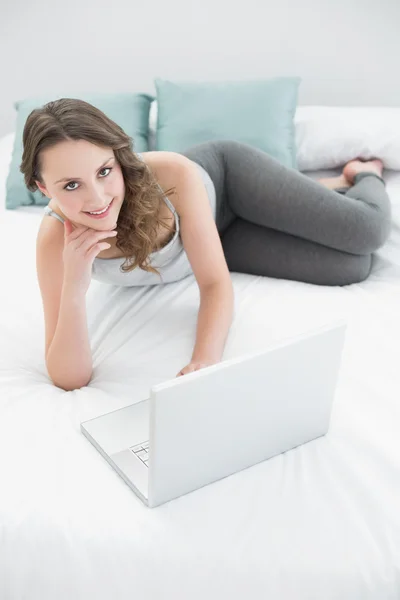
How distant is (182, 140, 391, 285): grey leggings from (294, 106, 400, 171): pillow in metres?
0.44

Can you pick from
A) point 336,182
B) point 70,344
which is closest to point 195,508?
point 70,344

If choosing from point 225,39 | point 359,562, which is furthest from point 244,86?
point 359,562

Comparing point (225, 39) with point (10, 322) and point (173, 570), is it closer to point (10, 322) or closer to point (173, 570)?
point (10, 322)

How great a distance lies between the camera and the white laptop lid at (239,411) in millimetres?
906

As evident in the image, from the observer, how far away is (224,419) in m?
0.98

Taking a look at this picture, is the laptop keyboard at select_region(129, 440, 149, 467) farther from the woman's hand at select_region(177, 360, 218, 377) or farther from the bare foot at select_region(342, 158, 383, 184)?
the bare foot at select_region(342, 158, 383, 184)

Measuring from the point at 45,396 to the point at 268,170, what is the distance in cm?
88

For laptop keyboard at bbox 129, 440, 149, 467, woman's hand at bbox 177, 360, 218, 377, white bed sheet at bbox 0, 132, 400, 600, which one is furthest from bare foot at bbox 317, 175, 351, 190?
laptop keyboard at bbox 129, 440, 149, 467

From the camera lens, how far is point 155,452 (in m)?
0.92

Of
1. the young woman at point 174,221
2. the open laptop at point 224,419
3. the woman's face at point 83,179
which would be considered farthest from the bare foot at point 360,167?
the open laptop at point 224,419

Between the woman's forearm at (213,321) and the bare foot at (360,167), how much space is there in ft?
2.82

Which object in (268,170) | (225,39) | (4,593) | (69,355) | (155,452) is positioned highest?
(225,39)

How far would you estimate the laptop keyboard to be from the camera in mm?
1079

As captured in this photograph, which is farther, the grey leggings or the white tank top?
the grey leggings
